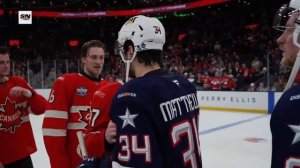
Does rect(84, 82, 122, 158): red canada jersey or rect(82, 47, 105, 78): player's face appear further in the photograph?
rect(82, 47, 105, 78): player's face

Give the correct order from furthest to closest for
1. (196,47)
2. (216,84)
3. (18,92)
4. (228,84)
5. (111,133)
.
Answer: (196,47) → (216,84) → (228,84) → (18,92) → (111,133)

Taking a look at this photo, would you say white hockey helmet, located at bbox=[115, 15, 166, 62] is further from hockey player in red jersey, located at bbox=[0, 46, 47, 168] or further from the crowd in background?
the crowd in background

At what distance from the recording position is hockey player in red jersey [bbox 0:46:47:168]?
96.3 inches

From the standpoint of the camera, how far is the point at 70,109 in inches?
86.8

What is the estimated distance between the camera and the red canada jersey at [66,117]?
203cm

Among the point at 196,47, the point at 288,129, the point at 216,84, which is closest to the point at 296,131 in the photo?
the point at 288,129

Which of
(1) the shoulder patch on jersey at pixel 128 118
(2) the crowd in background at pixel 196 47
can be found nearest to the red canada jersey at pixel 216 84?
(2) the crowd in background at pixel 196 47

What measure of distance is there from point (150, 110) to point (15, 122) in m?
1.67

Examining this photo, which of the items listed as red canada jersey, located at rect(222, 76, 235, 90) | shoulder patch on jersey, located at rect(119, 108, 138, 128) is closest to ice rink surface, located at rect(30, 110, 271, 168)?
red canada jersey, located at rect(222, 76, 235, 90)

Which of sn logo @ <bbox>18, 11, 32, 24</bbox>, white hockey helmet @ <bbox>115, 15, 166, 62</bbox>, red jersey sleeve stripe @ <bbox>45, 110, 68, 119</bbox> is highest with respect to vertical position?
sn logo @ <bbox>18, 11, 32, 24</bbox>

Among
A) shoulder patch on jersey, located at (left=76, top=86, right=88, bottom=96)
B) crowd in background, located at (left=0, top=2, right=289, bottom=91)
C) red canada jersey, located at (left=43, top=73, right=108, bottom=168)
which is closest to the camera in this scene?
red canada jersey, located at (left=43, top=73, right=108, bottom=168)

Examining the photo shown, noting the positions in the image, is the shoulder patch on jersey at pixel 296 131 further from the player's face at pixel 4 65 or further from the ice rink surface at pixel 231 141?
the ice rink surface at pixel 231 141

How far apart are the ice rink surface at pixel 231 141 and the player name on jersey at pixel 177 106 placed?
295cm

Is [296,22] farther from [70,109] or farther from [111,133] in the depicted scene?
[70,109]
